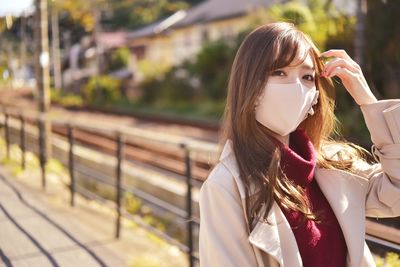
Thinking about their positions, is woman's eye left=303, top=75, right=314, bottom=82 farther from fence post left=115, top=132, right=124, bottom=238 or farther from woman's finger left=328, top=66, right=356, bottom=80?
fence post left=115, top=132, right=124, bottom=238

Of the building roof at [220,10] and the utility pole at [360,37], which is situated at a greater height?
the building roof at [220,10]

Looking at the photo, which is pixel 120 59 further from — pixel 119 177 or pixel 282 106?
pixel 282 106

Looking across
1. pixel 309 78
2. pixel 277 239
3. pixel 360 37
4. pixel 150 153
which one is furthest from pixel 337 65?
pixel 150 153

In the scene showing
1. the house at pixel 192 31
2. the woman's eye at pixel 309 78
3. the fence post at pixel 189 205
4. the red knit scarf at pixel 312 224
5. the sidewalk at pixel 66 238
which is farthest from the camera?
the house at pixel 192 31

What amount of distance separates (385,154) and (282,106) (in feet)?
1.31

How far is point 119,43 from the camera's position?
5731cm

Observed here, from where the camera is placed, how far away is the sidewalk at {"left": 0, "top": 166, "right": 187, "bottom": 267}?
4.31m

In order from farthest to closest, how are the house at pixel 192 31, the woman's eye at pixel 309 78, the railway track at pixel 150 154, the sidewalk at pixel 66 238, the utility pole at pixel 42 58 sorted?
the house at pixel 192 31
the railway track at pixel 150 154
the utility pole at pixel 42 58
the sidewalk at pixel 66 238
the woman's eye at pixel 309 78

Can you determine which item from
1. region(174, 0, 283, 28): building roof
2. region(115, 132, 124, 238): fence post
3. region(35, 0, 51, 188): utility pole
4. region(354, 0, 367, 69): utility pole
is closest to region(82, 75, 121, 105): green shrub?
region(174, 0, 283, 28): building roof

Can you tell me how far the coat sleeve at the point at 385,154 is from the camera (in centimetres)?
183

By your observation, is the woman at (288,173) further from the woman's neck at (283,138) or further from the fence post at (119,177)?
the fence post at (119,177)

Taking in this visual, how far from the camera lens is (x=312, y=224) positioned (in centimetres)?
171

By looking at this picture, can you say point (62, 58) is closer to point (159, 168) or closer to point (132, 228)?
point (159, 168)

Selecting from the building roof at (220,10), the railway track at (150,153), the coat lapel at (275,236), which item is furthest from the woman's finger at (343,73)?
the building roof at (220,10)
